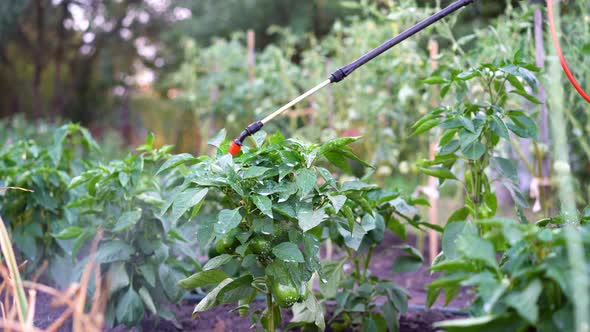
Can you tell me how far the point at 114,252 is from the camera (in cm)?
176

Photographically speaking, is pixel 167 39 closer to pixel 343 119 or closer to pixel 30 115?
pixel 30 115

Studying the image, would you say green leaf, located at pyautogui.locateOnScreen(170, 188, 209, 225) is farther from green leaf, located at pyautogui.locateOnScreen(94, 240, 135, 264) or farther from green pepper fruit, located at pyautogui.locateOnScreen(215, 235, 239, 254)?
green leaf, located at pyautogui.locateOnScreen(94, 240, 135, 264)

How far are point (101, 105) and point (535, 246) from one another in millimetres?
13335

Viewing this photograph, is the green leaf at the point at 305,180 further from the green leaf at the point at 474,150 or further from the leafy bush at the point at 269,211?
the green leaf at the point at 474,150

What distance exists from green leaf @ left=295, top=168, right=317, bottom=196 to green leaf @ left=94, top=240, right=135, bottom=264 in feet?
2.41

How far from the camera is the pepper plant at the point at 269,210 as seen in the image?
1.32 metres

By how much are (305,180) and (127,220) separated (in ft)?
2.38

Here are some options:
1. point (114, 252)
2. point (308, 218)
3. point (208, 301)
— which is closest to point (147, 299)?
point (114, 252)

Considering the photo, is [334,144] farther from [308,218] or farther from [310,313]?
[310,313]

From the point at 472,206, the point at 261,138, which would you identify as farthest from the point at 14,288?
the point at 472,206

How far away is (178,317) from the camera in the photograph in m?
2.07

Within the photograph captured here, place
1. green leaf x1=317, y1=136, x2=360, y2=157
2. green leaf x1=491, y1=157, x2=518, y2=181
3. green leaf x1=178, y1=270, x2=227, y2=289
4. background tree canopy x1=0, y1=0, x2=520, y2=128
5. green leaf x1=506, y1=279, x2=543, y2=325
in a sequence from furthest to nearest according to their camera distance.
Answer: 1. background tree canopy x1=0, y1=0, x2=520, y2=128
2. green leaf x1=491, y1=157, x2=518, y2=181
3. green leaf x1=178, y1=270, x2=227, y2=289
4. green leaf x1=317, y1=136, x2=360, y2=157
5. green leaf x1=506, y1=279, x2=543, y2=325

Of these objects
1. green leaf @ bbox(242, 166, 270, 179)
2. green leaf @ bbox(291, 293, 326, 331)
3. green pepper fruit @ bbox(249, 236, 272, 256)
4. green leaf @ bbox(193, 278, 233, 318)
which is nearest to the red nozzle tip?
green leaf @ bbox(242, 166, 270, 179)

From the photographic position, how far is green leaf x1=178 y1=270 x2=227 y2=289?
4.84ft
